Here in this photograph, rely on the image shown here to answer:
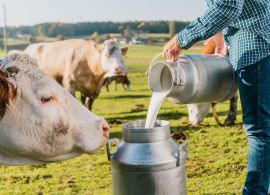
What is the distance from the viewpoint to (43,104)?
2627 millimetres

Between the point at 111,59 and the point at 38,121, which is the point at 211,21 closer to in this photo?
the point at 38,121

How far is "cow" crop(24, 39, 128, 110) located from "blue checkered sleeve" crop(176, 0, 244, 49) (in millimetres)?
7831

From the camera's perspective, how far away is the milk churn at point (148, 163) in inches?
114

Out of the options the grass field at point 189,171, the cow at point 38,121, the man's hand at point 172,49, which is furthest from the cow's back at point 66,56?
the cow at point 38,121

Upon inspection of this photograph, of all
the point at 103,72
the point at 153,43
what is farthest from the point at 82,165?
A: the point at 153,43

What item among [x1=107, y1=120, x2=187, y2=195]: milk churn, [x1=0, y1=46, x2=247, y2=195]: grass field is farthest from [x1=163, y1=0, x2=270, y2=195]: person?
[x1=0, y1=46, x2=247, y2=195]: grass field

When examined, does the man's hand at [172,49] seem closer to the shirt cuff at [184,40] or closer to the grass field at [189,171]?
the shirt cuff at [184,40]

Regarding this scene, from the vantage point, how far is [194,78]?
131 inches

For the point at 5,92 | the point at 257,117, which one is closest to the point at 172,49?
the point at 257,117

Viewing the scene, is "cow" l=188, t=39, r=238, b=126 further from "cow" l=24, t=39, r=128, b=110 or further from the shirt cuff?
the shirt cuff

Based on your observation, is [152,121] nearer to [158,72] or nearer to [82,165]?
[158,72]

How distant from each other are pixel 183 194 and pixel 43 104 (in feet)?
3.55

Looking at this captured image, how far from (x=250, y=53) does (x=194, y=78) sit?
0.40 m

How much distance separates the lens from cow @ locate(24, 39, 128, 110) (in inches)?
434
